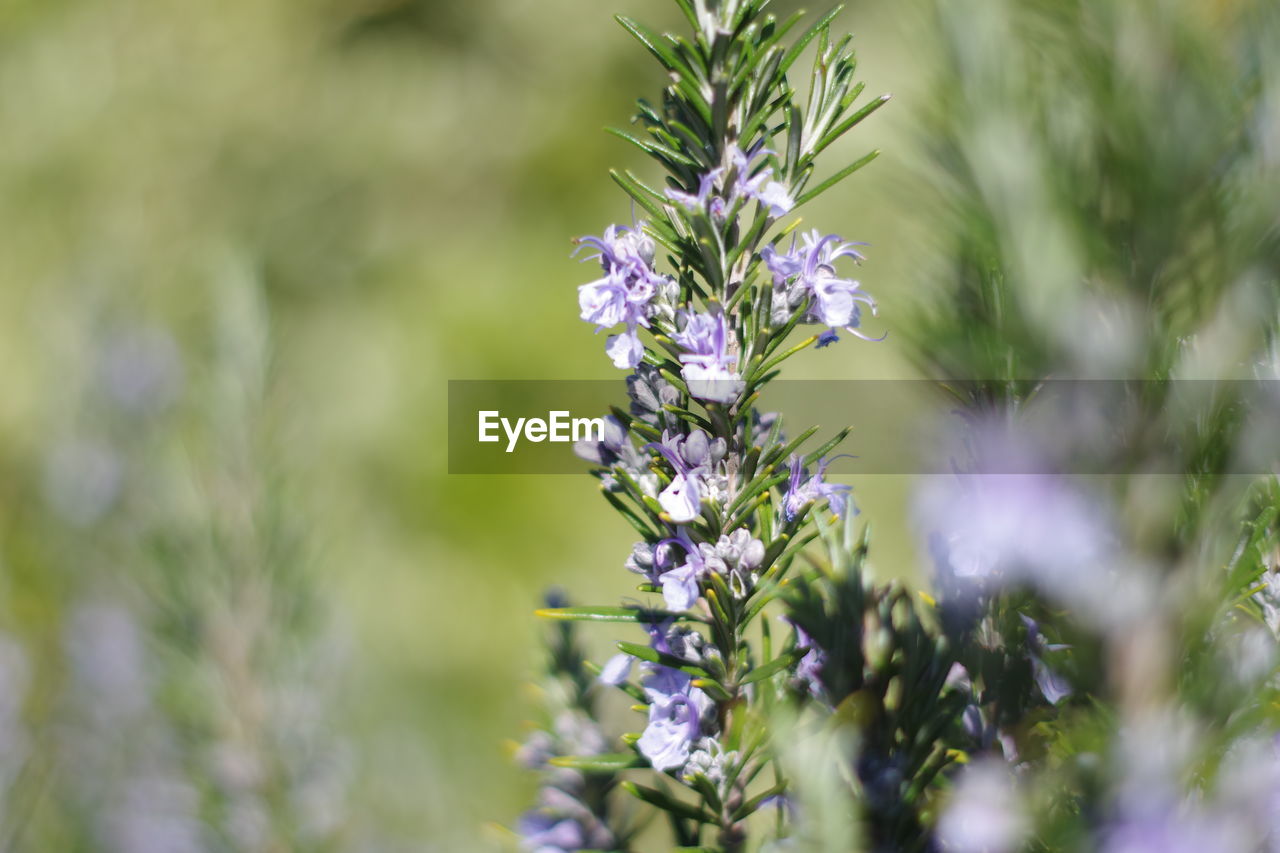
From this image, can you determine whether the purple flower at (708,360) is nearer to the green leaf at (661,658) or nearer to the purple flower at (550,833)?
the green leaf at (661,658)

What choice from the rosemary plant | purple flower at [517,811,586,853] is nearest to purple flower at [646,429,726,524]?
the rosemary plant

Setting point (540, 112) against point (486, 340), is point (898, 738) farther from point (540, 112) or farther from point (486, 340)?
point (540, 112)

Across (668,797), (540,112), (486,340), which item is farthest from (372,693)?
(540,112)

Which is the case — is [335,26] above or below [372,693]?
above

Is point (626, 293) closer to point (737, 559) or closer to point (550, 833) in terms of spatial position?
point (737, 559)

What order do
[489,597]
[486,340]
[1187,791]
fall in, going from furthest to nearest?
[486,340] → [489,597] → [1187,791]

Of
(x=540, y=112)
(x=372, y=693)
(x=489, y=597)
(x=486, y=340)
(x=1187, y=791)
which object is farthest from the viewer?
(x=540, y=112)

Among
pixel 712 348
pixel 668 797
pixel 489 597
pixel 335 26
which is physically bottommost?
pixel 489 597
